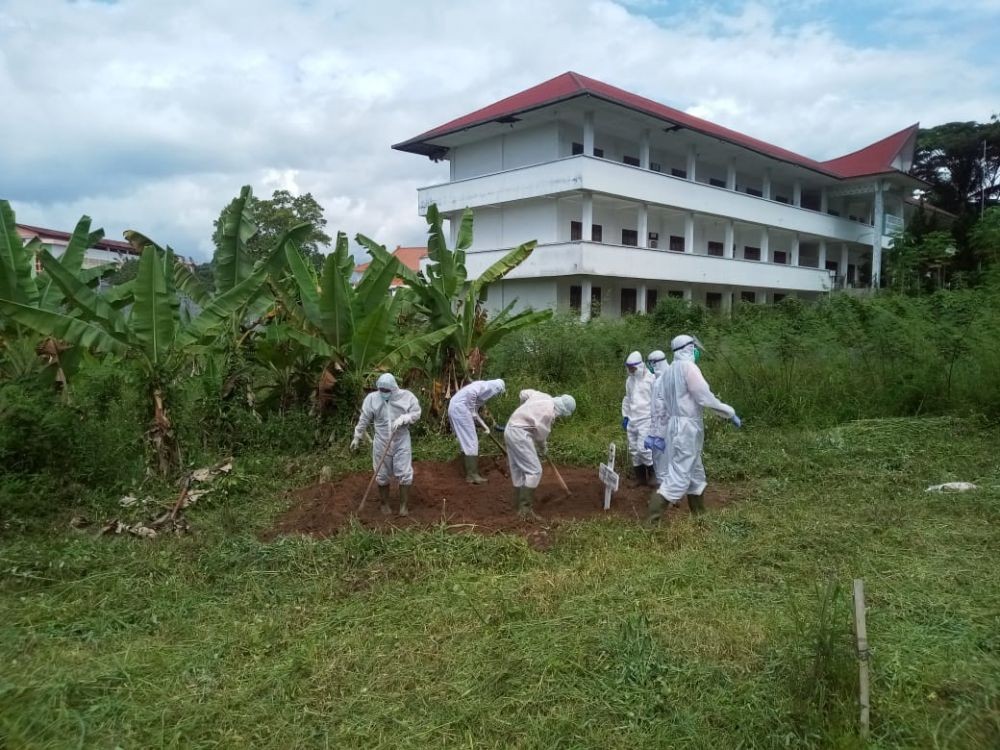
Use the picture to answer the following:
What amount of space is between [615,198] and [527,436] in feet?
59.3

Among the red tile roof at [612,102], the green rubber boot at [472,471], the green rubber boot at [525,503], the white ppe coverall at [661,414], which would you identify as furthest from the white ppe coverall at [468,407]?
the red tile roof at [612,102]

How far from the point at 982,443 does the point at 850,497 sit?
11.3ft

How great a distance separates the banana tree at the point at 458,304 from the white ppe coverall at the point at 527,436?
11.2ft

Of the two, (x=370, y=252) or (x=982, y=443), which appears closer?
(x=982, y=443)

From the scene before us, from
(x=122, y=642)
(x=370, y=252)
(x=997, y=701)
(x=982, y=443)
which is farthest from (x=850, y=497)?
(x=370, y=252)

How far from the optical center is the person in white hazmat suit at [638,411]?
26.9 feet

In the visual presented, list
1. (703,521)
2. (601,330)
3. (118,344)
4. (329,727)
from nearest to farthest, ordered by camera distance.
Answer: (329,727), (703,521), (118,344), (601,330)

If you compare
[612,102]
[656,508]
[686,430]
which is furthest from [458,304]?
[612,102]

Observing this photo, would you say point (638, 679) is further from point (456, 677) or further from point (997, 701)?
point (997, 701)

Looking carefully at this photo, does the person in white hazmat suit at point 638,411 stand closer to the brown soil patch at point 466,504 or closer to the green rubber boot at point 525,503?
the brown soil patch at point 466,504

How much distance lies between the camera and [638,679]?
3.56 metres

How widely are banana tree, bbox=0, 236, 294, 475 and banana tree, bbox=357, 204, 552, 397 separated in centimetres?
282

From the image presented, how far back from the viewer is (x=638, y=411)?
8281mm

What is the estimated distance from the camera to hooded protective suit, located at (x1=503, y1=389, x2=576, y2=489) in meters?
6.73
